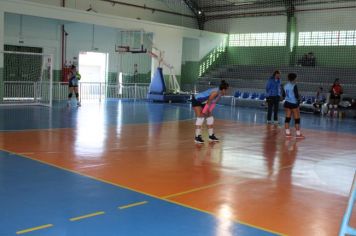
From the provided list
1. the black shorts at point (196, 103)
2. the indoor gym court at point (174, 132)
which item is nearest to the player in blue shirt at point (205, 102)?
the black shorts at point (196, 103)

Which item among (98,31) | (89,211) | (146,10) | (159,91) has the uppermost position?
(146,10)

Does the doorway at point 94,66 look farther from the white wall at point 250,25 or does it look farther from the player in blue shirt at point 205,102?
the player in blue shirt at point 205,102

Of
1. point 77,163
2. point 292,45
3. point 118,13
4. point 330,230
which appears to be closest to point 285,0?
point 292,45

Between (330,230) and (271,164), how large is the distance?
3851 mm

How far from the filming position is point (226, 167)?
8.42 m

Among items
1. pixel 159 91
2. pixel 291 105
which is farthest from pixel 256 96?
pixel 291 105

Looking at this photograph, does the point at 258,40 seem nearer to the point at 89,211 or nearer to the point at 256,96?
the point at 256,96

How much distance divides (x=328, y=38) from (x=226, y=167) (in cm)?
2220

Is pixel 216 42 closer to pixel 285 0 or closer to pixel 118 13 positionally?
pixel 285 0

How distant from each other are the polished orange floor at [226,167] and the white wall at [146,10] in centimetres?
1478

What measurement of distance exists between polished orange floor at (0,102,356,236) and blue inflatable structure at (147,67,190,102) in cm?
1211

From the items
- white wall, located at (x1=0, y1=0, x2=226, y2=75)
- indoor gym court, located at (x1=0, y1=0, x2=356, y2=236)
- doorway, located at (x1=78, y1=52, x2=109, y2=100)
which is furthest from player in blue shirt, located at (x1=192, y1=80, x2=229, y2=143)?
doorway, located at (x1=78, y1=52, x2=109, y2=100)

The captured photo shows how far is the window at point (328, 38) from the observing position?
1059 inches

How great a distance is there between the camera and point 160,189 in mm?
6598
